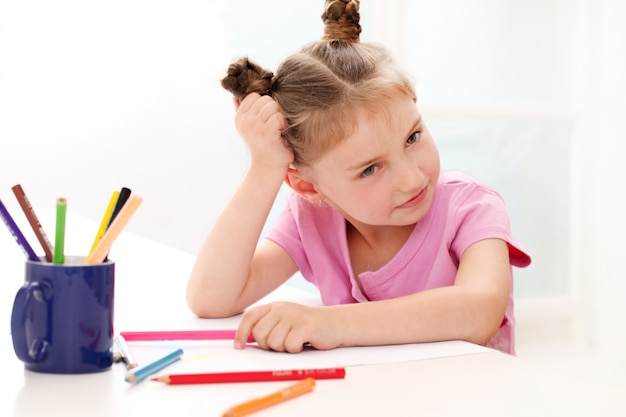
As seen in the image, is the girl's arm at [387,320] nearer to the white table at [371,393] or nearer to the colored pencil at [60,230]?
the white table at [371,393]

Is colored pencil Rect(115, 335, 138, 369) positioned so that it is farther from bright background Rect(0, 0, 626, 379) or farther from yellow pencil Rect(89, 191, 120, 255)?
bright background Rect(0, 0, 626, 379)

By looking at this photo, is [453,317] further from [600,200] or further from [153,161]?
[600,200]

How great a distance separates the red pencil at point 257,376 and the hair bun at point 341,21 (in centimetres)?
56

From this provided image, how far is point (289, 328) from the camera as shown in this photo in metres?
0.80

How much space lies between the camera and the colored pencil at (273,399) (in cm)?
57

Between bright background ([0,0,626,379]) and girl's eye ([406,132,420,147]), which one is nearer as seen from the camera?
girl's eye ([406,132,420,147])

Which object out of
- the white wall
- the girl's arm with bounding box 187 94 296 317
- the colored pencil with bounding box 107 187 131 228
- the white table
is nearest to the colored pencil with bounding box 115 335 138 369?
the white table

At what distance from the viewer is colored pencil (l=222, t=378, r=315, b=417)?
57 cm

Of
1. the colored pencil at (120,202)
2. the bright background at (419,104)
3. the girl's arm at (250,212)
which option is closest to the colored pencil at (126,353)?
the colored pencil at (120,202)

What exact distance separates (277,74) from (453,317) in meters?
0.42

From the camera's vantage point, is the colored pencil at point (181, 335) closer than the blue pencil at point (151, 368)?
No

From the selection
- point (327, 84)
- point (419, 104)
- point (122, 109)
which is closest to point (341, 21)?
point (327, 84)

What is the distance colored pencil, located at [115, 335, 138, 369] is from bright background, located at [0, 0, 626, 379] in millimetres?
879

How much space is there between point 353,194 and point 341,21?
24 centimetres
